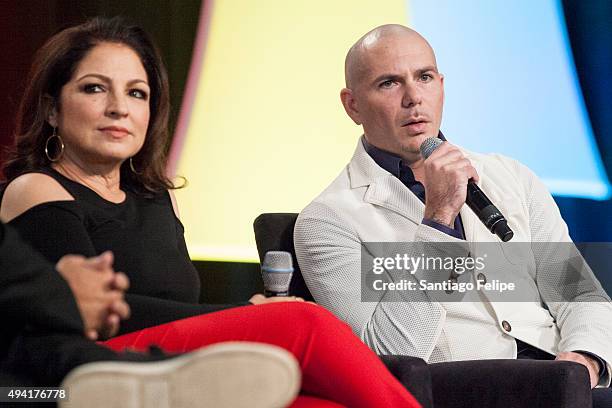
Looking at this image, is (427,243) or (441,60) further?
(441,60)

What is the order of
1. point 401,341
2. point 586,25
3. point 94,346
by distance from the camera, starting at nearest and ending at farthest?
1. point 94,346
2. point 401,341
3. point 586,25

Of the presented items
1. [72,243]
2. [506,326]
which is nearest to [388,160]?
[506,326]

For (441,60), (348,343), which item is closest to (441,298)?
(348,343)

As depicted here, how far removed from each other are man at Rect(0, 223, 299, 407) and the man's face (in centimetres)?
123

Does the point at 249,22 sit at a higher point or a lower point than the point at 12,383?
higher

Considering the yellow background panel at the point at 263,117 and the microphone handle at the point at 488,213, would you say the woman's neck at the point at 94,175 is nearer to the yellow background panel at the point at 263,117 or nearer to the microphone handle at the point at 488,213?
the microphone handle at the point at 488,213

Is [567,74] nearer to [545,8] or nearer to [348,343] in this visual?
[545,8]

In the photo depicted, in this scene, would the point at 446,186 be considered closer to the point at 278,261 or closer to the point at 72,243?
the point at 278,261

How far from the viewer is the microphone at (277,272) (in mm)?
2125

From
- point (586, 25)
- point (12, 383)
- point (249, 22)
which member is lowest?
point (12, 383)

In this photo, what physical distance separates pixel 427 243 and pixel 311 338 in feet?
2.33

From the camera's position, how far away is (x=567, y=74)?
137 inches

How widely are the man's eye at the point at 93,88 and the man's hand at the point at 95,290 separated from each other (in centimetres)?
83


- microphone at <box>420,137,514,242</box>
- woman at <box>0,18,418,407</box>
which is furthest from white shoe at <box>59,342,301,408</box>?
microphone at <box>420,137,514,242</box>
